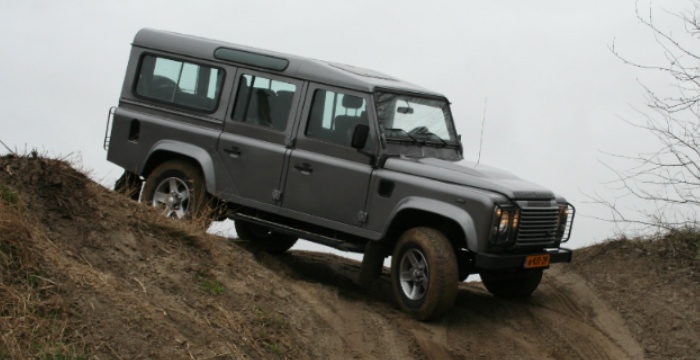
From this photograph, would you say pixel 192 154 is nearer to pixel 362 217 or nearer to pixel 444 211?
pixel 362 217

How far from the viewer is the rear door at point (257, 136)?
12.9 metres

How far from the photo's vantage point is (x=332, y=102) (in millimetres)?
12578

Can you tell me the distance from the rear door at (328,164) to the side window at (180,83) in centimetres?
149

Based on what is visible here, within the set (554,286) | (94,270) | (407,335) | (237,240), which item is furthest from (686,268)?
(94,270)

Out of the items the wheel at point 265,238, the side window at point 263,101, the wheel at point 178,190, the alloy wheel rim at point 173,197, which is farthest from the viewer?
the wheel at point 265,238

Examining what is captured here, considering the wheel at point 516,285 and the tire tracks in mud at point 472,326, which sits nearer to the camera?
the tire tracks in mud at point 472,326

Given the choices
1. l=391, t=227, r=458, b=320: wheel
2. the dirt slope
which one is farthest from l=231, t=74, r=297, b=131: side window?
l=391, t=227, r=458, b=320: wheel

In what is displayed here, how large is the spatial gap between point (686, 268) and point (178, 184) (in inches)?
247

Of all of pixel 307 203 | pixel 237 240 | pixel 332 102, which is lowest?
pixel 237 240

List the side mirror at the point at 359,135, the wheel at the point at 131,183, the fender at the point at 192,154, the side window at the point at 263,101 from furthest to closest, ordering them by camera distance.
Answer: the wheel at the point at 131,183 < the fender at the point at 192,154 < the side window at the point at 263,101 < the side mirror at the point at 359,135

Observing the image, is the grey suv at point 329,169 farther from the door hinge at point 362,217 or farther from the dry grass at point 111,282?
the dry grass at point 111,282

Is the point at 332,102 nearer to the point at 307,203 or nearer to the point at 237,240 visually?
the point at 307,203

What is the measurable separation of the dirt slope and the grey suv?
530 mm

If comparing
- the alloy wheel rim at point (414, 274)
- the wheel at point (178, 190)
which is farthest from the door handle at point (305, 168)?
the alloy wheel rim at point (414, 274)
